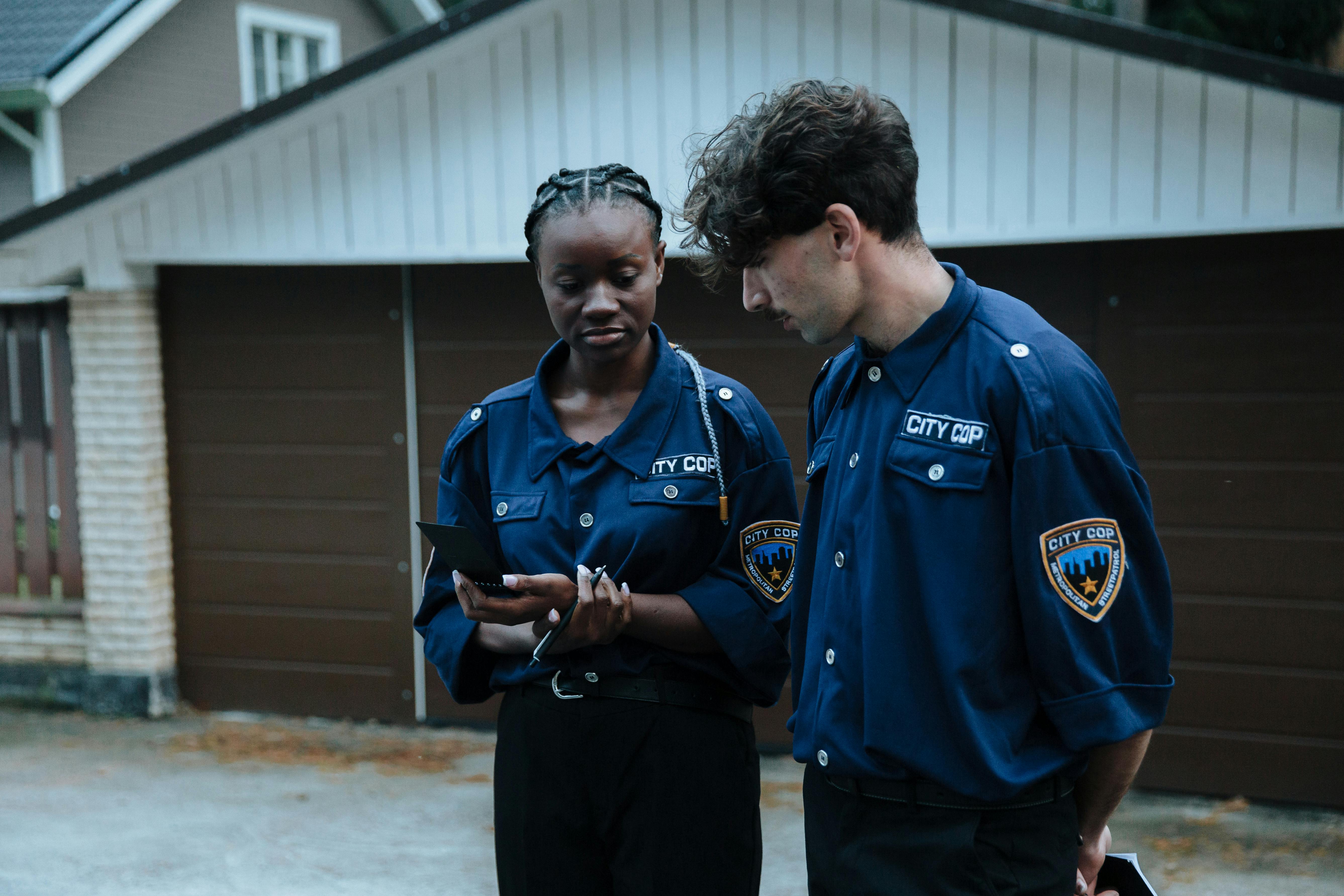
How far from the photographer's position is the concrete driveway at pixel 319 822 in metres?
4.95

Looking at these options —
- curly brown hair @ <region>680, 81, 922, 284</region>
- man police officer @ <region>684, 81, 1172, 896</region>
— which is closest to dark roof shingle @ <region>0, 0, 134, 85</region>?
curly brown hair @ <region>680, 81, 922, 284</region>

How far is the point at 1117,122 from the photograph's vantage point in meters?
5.27

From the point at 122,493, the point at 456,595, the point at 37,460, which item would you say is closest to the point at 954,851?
the point at 456,595

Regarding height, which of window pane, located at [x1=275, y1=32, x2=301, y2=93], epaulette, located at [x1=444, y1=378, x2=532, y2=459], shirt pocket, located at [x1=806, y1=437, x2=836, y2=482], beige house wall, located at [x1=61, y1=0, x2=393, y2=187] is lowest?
shirt pocket, located at [x1=806, y1=437, x2=836, y2=482]

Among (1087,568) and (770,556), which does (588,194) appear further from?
(1087,568)

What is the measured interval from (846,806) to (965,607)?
39 centimetres

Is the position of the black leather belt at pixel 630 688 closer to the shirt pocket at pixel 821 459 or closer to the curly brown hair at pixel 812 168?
the shirt pocket at pixel 821 459

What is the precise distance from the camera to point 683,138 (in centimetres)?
542

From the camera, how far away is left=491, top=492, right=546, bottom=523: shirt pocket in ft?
7.74

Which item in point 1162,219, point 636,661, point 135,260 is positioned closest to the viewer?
point 636,661

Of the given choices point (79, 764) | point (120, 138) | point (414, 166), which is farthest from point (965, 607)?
point (120, 138)

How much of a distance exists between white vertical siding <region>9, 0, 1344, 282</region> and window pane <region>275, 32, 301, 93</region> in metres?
9.28

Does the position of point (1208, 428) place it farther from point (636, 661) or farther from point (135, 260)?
point (135, 260)

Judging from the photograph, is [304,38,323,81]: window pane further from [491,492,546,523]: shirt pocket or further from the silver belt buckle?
the silver belt buckle
